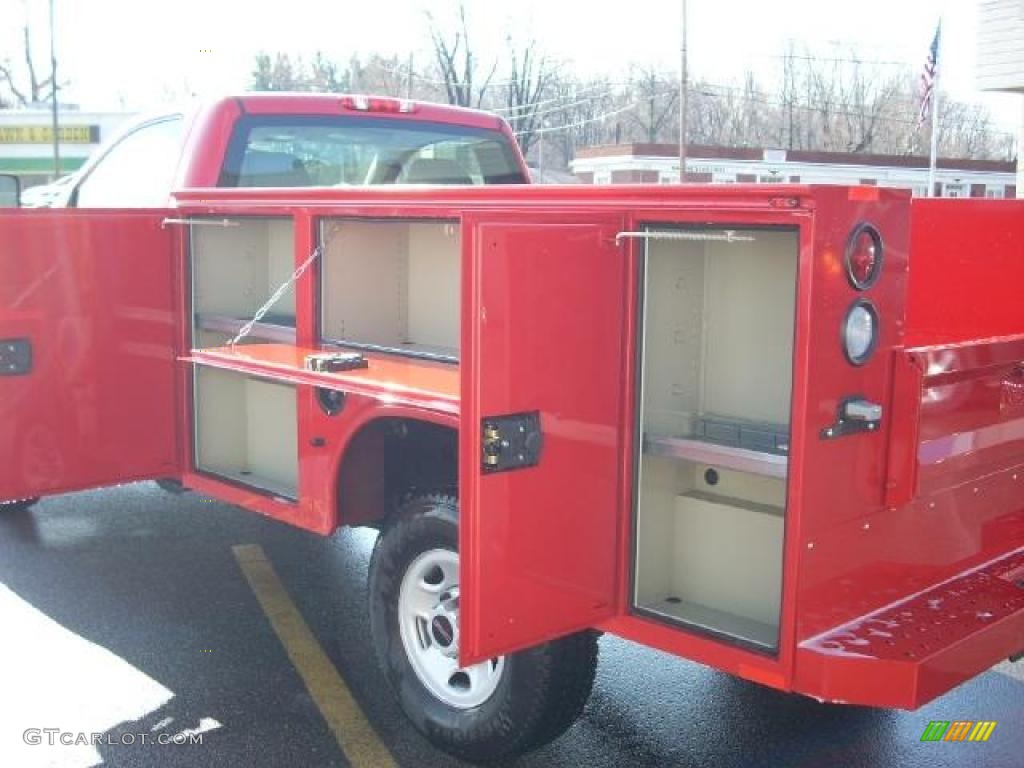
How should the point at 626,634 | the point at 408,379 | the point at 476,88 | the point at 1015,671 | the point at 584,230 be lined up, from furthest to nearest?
the point at 476,88 < the point at 1015,671 < the point at 408,379 < the point at 626,634 < the point at 584,230

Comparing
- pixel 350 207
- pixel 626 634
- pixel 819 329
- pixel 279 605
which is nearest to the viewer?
pixel 819 329

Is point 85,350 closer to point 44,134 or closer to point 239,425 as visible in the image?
point 239,425

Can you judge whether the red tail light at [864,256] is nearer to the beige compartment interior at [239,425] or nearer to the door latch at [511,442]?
the door latch at [511,442]

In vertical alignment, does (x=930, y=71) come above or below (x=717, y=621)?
above

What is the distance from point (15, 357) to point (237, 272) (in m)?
1.03

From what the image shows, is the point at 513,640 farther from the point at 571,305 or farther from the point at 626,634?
the point at 571,305

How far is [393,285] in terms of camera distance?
497cm

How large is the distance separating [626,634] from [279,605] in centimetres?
243

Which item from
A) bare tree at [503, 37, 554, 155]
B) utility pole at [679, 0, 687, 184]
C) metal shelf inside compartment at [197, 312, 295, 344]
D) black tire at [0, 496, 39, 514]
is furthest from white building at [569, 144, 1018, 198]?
metal shelf inside compartment at [197, 312, 295, 344]

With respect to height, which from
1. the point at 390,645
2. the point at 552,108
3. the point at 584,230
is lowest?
the point at 390,645

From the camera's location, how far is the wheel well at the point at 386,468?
4.28 m

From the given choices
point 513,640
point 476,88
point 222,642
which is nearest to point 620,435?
point 513,640

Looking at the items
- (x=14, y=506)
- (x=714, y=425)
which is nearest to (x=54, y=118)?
(x=14, y=506)

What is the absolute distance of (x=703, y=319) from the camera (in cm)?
367
